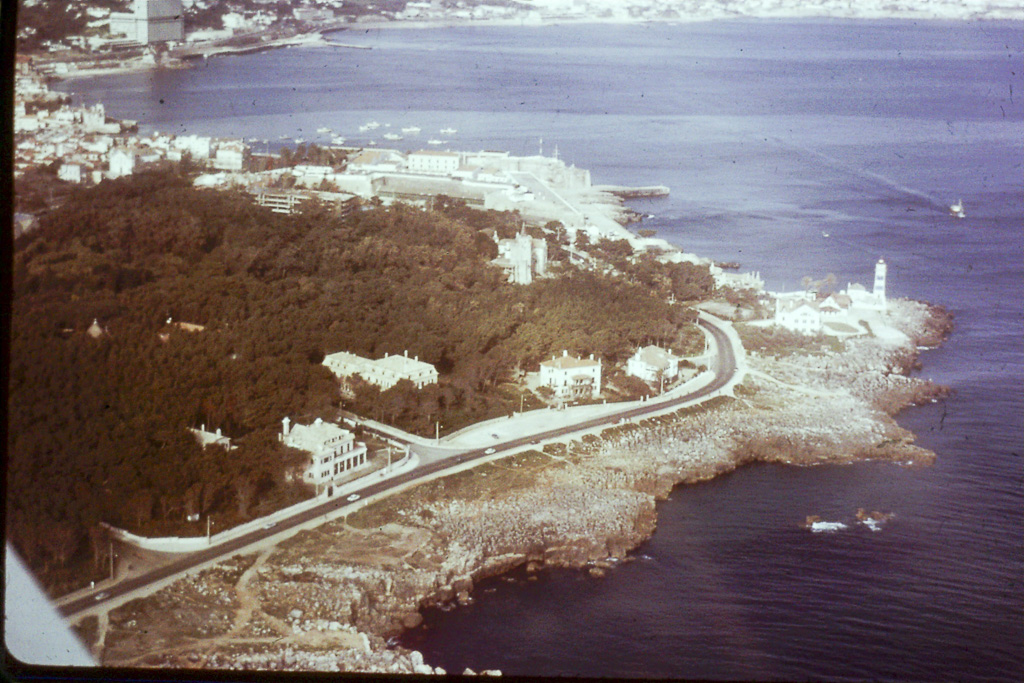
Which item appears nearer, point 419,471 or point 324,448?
point 324,448

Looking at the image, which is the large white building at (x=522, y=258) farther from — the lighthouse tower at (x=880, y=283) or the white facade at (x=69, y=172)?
the white facade at (x=69, y=172)

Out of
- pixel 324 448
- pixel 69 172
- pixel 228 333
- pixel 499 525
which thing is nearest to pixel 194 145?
pixel 69 172

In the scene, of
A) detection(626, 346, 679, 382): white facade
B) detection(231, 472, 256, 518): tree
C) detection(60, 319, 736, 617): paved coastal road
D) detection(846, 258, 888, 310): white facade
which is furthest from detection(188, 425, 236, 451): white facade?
detection(846, 258, 888, 310): white facade

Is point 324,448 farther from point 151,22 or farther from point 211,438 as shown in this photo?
point 151,22

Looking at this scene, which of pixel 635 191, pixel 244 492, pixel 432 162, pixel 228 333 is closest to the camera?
pixel 244 492

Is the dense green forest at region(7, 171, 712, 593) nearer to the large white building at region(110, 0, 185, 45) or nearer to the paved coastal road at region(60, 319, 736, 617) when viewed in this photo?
the paved coastal road at region(60, 319, 736, 617)

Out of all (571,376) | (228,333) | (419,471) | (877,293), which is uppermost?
(877,293)
